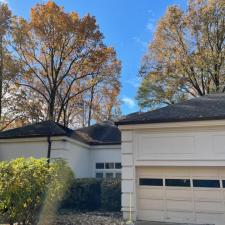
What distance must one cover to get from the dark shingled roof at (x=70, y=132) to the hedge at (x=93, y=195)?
2.92 metres

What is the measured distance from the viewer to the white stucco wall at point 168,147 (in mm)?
11008

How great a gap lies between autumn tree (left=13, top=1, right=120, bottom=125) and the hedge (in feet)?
39.2

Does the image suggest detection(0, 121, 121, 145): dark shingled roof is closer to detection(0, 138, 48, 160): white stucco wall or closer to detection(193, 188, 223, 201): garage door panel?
detection(0, 138, 48, 160): white stucco wall

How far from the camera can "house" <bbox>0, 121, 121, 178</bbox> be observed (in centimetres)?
1557

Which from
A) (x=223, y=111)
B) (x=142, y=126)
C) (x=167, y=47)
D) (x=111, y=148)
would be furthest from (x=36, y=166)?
(x=167, y=47)

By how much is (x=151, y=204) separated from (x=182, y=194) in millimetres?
1292

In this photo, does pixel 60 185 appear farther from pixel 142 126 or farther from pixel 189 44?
pixel 189 44

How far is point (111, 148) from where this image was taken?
18.2 m

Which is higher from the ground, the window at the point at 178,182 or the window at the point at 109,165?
the window at the point at 109,165

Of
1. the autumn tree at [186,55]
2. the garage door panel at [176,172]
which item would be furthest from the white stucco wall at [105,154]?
the autumn tree at [186,55]

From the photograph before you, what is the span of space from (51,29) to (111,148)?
1219 centimetres

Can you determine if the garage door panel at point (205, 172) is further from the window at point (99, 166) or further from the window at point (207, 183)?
the window at point (99, 166)

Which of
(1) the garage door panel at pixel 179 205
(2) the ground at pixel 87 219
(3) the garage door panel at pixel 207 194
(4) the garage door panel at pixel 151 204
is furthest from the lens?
(4) the garage door panel at pixel 151 204

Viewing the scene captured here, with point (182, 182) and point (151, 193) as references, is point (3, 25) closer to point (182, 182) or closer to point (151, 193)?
point (151, 193)
